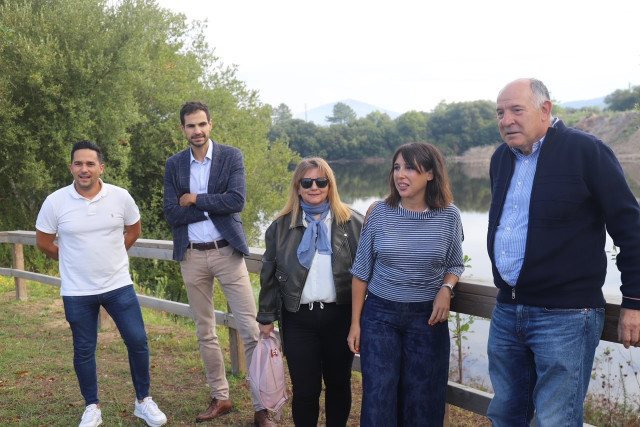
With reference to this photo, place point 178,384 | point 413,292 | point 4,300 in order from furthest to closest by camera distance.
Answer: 1. point 4,300
2. point 178,384
3. point 413,292

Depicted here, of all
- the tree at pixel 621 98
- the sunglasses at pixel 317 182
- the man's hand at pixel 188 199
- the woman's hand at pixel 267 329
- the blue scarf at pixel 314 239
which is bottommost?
the woman's hand at pixel 267 329

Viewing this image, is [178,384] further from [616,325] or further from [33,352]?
[616,325]

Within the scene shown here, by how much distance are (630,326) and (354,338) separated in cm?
128

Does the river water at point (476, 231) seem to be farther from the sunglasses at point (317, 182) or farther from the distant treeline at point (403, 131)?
the distant treeline at point (403, 131)

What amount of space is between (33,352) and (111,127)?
10.4 metres

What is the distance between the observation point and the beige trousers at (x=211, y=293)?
4.02 m

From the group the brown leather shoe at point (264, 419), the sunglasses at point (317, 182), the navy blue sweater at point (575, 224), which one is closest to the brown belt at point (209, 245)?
the sunglasses at point (317, 182)

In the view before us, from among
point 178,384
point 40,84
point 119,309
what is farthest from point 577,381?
point 40,84

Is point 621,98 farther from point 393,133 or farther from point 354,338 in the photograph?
point 354,338

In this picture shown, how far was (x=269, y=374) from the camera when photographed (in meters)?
3.40

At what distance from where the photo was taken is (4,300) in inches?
306

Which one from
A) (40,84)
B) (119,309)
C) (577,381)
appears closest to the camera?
(577,381)

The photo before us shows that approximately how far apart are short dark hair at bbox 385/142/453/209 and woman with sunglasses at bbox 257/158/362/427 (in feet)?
1.61

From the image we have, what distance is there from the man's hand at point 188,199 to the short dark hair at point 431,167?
1.54m
